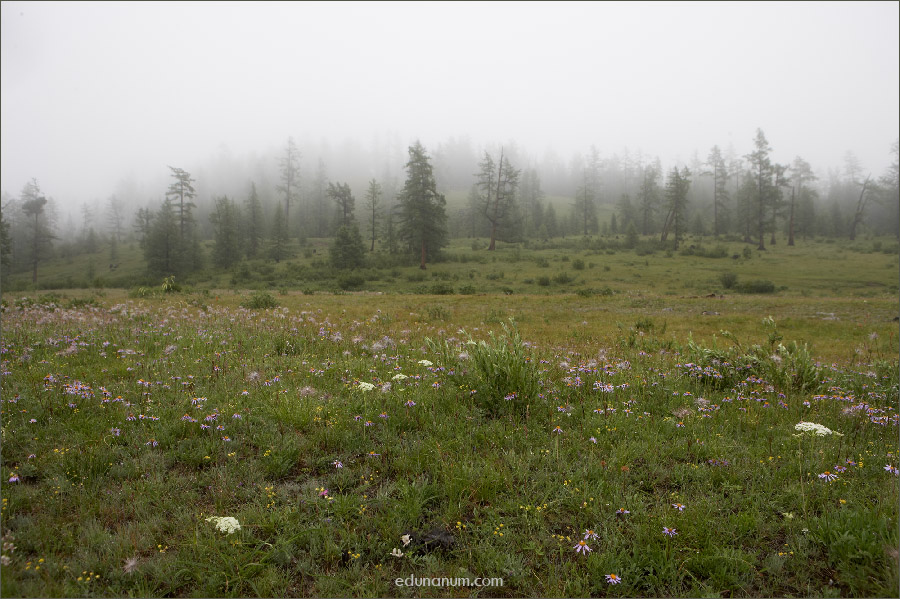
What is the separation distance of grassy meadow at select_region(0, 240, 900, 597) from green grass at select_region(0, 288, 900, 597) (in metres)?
0.02

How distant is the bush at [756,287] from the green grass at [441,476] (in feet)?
95.0

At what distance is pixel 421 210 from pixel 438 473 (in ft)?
156

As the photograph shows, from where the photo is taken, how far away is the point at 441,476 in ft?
12.0

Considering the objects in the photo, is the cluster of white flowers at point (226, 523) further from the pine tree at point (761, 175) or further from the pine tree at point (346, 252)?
the pine tree at point (761, 175)

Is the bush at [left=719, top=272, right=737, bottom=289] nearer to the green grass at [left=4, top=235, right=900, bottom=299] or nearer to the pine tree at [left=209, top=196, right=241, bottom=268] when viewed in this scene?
the green grass at [left=4, top=235, right=900, bottom=299]

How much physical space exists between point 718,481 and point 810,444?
4.48ft

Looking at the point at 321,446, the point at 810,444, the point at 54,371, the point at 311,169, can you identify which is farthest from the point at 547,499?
the point at 311,169

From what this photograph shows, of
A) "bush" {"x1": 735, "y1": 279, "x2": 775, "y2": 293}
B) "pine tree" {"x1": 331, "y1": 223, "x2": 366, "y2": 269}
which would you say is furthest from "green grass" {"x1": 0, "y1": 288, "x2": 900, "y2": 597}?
"pine tree" {"x1": 331, "y1": 223, "x2": 366, "y2": 269}

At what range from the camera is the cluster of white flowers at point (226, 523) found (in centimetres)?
290

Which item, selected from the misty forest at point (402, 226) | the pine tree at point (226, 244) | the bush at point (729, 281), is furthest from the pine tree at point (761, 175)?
the pine tree at point (226, 244)

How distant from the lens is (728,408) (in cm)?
520

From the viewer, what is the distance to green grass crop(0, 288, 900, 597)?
2656 mm

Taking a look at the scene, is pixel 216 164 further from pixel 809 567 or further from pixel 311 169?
pixel 809 567

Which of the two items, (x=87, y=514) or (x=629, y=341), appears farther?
(x=629, y=341)
